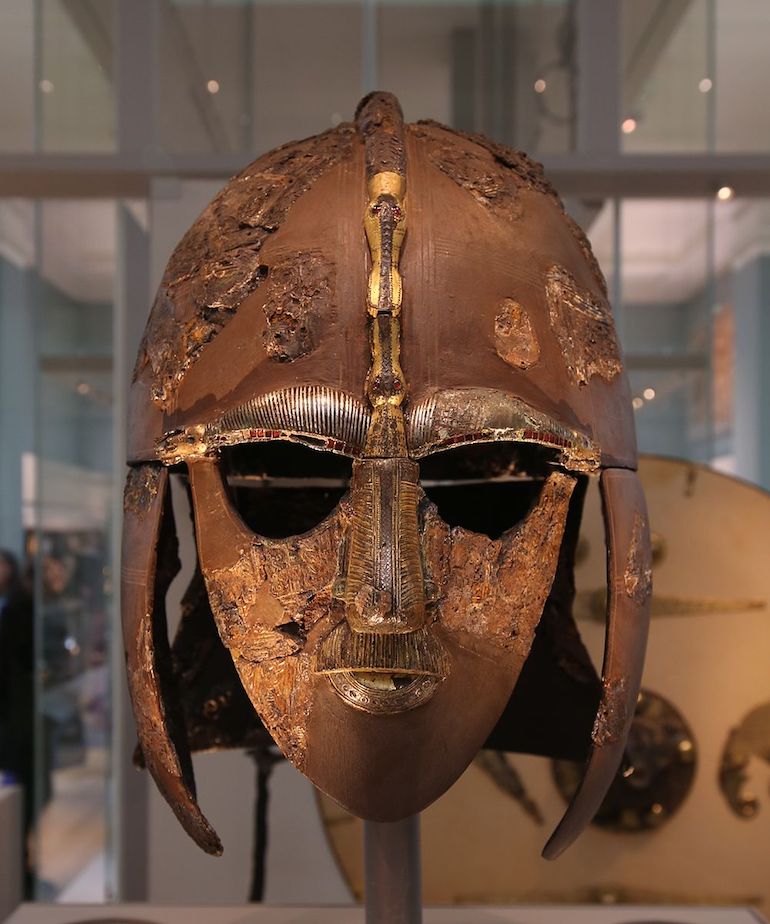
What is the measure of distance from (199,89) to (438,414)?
3.77 feet

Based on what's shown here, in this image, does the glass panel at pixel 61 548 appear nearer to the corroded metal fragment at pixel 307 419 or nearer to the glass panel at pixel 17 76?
the glass panel at pixel 17 76

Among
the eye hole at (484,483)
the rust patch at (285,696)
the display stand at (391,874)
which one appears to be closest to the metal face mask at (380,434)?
the rust patch at (285,696)

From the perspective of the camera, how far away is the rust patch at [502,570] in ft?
3.23

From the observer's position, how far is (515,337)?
1.03m

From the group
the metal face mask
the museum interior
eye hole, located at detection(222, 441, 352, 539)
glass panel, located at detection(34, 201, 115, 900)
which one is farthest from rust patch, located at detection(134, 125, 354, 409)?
glass panel, located at detection(34, 201, 115, 900)

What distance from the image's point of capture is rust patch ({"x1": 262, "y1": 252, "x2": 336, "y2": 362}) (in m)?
1.00

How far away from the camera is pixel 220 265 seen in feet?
3.56

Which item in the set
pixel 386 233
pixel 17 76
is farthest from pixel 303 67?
pixel 386 233

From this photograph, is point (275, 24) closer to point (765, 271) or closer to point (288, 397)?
point (765, 271)

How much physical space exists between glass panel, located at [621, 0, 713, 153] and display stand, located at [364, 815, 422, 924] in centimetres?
123

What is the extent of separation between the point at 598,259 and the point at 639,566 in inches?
31.9

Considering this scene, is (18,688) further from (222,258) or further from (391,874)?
(222,258)

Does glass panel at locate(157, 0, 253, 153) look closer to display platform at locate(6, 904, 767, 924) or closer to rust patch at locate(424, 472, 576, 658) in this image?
rust patch at locate(424, 472, 576, 658)

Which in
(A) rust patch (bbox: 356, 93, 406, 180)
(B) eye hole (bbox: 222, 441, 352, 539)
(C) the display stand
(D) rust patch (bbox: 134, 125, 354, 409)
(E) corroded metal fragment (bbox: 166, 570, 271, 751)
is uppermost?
(A) rust patch (bbox: 356, 93, 406, 180)
